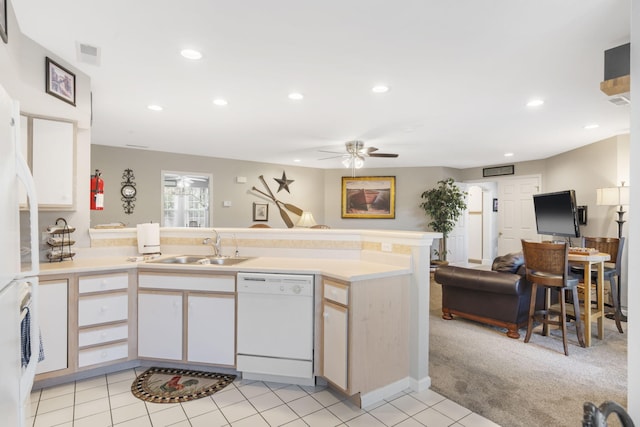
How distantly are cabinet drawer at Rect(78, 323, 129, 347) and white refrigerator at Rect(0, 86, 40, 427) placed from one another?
1428 millimetres

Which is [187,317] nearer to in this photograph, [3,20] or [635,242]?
[3,20]

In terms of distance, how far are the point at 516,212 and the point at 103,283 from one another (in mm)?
7396

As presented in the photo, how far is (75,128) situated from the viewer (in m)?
2.78

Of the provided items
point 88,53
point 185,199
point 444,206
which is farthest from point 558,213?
point 185,199

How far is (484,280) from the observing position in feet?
11.8

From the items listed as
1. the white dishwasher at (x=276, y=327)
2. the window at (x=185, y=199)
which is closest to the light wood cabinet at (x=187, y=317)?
the white dishwasher at (x=276, y=327)

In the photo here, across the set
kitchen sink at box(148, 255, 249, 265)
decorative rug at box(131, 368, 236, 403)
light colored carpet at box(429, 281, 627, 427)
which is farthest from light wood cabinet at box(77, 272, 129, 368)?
light colored carpet at box(429, 281, 627, 427)

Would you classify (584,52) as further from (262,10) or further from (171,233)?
(171,233)

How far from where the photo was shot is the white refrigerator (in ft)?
2.99

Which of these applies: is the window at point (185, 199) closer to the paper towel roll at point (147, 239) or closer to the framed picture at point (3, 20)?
the paper towel roll at point (147, 239)

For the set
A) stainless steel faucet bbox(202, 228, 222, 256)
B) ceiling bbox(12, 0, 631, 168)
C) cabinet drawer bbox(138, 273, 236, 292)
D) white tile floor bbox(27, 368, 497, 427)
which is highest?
ceiling bbox(12, 0, 631, 168)

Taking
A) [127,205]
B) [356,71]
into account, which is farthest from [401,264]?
[127,205]

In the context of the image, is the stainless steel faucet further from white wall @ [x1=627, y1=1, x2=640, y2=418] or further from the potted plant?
the potted plant

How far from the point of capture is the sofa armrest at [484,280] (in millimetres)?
3436
